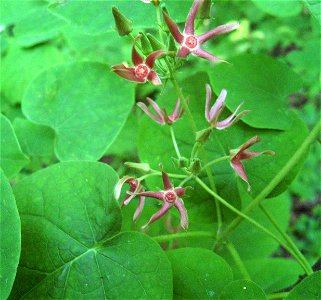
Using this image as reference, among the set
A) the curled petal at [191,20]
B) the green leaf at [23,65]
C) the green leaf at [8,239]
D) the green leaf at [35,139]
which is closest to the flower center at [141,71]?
the curled petal at [191,20]

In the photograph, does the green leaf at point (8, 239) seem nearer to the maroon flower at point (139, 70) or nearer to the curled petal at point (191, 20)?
the maroon flower at point (139, 70)

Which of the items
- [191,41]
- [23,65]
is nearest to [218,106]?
[191,41]

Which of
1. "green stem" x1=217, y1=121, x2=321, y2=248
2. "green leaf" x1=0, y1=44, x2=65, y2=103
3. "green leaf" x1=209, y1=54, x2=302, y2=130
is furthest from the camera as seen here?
"green leaf" x1=0, y1=44, x2=65, y2=103

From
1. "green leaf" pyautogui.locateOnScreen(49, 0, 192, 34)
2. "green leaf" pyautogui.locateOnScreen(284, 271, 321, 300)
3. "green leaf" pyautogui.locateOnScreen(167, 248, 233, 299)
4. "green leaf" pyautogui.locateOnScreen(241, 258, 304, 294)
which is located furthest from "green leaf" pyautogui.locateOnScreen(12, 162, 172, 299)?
"green leaf" pyautogui.locateOnScreen(241, 258, 304, 294)

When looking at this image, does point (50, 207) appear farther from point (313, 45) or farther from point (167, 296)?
point (313, 45)

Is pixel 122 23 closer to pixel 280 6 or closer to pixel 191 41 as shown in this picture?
pixel 191 41

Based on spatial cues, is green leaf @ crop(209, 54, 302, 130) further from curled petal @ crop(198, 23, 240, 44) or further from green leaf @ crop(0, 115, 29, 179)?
green leaf @ crop(0, 115, 29, 179)
